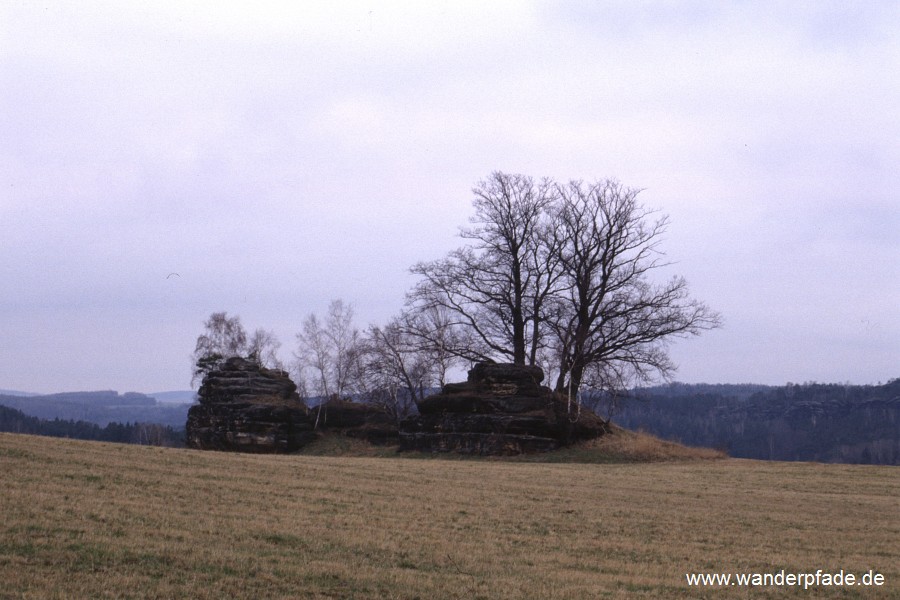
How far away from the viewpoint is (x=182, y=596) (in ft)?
29.9

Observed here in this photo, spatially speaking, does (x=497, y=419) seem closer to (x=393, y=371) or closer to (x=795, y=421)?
(x=393, y=371)

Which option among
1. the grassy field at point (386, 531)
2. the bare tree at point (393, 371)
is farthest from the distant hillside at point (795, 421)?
the grassy field at point (386, 531)

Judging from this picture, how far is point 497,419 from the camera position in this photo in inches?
1481

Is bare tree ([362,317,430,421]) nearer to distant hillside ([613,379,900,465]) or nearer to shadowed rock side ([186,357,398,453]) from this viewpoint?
shadowed rock side ([186,357,398,453])

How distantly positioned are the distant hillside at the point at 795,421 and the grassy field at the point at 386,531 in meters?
44.2

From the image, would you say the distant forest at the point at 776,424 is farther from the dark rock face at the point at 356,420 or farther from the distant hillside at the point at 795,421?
the dark rock face at the point at 356,420

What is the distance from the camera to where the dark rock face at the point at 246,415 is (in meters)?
43.2

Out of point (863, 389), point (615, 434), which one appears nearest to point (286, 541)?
point (615, 434)

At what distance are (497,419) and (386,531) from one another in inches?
921

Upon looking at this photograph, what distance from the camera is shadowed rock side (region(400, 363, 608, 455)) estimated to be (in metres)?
37.3

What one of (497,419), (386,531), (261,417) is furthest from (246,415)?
(386,531)

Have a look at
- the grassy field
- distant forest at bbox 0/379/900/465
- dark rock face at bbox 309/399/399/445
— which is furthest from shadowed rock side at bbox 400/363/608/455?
distant forest at bbox 0/379/900/465

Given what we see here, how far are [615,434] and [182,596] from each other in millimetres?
33244

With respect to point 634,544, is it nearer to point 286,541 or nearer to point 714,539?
point 714,539
